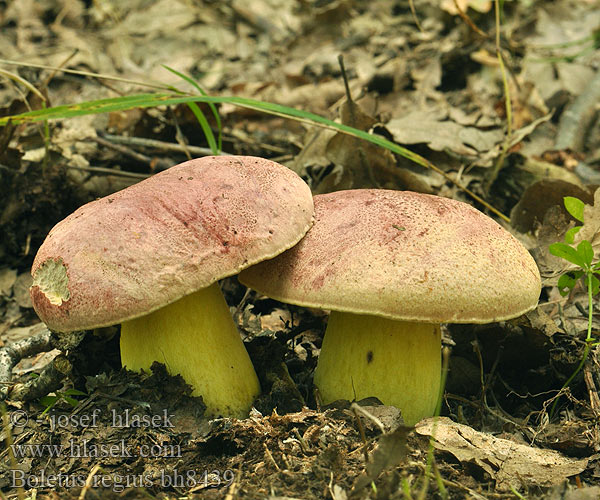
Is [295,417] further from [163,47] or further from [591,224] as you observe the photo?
[163,47]

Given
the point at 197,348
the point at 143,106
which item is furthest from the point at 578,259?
the point at 143,106

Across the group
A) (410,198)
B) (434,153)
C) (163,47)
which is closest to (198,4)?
(163,47)

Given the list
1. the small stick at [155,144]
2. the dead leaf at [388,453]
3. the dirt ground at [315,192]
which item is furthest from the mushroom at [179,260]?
the small stick at [155,144]

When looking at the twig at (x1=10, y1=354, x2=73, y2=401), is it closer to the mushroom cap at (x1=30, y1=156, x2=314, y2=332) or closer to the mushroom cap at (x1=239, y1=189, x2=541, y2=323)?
the mushroom cap at (x1=30, y1=156, x2=314, y2=332)

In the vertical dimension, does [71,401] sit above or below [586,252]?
below

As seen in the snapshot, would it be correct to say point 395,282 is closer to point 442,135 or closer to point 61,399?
point 61,399

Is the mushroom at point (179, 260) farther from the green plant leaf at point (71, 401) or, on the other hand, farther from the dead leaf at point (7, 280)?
the dead leaf at point (7, 280)
